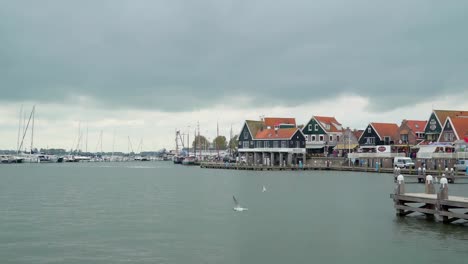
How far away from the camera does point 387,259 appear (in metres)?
25.2

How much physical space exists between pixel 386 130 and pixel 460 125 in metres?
21.9

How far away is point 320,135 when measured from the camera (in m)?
124

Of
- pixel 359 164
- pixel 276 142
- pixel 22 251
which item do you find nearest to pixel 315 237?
pixel 22 251

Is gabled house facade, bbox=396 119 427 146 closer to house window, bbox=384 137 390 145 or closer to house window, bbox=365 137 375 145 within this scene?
house window, bbox=384 137 390 145

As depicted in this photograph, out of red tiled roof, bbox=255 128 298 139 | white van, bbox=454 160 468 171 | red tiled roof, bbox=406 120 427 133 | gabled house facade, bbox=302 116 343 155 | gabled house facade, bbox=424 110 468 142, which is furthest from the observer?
gabled house facade, bbox=302 116 343 155

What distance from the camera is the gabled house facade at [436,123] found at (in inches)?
3979

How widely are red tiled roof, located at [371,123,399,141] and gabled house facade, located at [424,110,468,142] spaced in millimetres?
10025

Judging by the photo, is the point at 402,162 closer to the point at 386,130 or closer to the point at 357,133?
the point at 386,130

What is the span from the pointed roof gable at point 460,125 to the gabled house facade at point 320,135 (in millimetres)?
32155

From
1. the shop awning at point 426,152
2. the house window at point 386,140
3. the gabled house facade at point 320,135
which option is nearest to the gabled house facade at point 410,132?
the house window at point 386,140

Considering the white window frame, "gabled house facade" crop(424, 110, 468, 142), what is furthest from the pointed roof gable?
the white window frame

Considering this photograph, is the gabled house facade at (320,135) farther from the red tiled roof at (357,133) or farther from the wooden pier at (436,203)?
the wooden pier at (436,203)

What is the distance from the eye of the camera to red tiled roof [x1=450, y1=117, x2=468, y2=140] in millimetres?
93000

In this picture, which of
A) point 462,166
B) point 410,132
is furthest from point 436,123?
point 462,166
